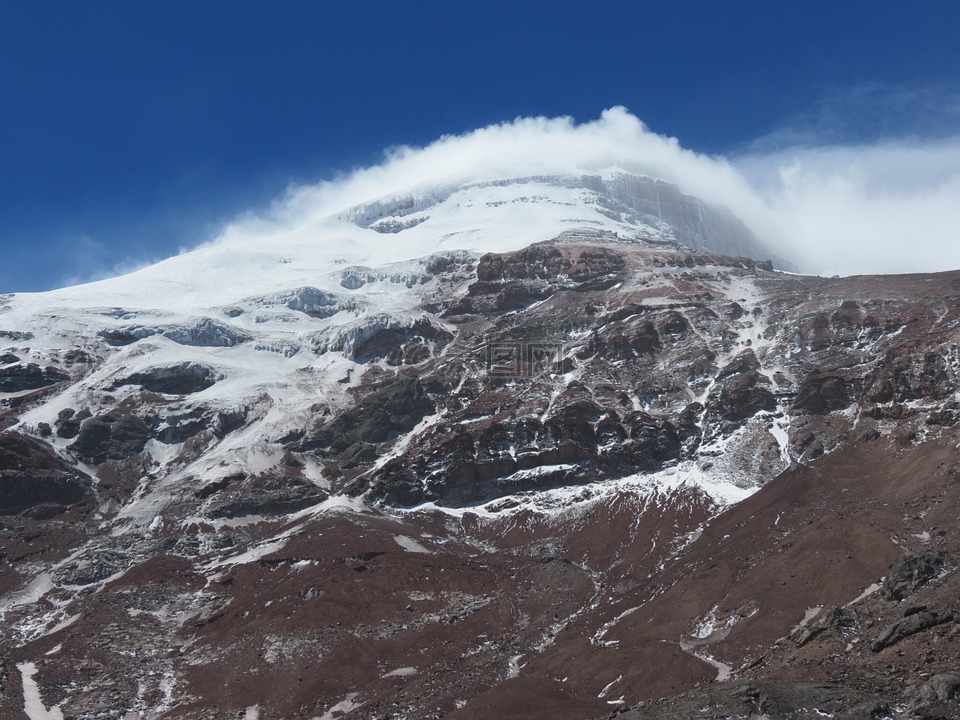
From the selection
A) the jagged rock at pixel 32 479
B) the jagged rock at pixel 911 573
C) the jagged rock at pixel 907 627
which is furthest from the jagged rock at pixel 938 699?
the jagged rock at pixel 32 479

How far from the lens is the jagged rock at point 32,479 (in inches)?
6176

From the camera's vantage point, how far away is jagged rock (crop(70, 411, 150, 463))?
585 feet

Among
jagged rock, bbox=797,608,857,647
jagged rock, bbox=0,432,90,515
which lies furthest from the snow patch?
jagged rock, bbox=797,608,857,647

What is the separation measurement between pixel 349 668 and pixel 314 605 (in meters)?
18.4

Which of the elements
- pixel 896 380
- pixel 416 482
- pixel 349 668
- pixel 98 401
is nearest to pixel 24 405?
pixel 98 401

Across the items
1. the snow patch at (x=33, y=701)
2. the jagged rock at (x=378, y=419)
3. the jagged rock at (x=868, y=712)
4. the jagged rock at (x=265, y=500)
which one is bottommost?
the snow patch at (x=33, y=701)

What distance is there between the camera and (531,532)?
133m

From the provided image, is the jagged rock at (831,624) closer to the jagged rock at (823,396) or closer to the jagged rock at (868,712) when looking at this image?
the jagged rock at (868,712)

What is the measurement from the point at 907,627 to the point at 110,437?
520 feet

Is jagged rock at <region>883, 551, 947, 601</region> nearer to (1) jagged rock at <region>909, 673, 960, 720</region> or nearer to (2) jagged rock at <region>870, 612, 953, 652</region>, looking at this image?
(2) jagged rock at <region>870, 612, 953, 652</region>

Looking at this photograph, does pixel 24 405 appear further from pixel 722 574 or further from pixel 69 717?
pixel 722 574

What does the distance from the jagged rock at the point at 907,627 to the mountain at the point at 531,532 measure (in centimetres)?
18

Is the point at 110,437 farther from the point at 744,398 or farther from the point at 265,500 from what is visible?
the point at 744,398

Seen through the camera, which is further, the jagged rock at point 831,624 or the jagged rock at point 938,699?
the jagged rock at point 831,624
